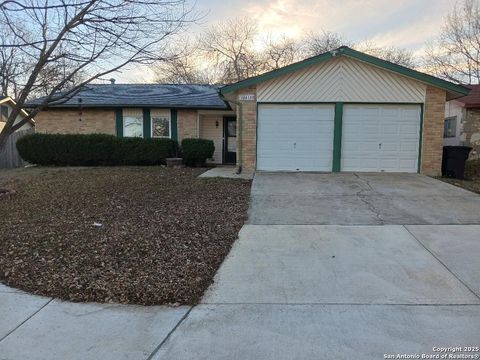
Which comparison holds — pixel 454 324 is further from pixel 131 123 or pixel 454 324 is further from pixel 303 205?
pixel 131 123

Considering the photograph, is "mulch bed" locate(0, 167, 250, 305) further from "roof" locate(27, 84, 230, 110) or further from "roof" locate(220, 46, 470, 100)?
"roof" locate(27, 84, 230, 110)

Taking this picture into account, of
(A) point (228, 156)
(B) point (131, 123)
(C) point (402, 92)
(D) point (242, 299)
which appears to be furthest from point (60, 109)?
(D) point (242, 299)

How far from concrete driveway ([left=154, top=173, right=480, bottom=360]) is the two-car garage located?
4.68m

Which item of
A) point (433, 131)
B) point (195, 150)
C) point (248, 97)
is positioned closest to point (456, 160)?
point (433, 131)

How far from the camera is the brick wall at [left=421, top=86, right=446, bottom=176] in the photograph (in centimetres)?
1241

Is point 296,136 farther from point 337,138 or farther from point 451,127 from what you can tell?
point 451,127

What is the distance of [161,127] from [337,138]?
8.45 m

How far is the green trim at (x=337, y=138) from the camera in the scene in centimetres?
1256

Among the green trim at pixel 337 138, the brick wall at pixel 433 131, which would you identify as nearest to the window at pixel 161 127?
the green trim at pixel 337 138

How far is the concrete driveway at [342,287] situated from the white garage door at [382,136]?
464 cm

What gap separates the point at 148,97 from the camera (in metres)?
18.4

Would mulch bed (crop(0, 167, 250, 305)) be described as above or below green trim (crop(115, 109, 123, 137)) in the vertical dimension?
below

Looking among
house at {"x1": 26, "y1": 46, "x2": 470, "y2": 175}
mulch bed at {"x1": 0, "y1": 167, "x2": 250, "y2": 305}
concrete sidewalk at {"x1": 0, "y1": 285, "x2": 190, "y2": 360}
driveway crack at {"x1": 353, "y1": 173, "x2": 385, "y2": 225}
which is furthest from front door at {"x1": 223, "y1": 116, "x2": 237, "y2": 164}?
concrete sidewalk at {"x1": 0, "y1": 285, "x2": 190, "y2": 360}

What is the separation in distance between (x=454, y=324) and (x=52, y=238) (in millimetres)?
5235
